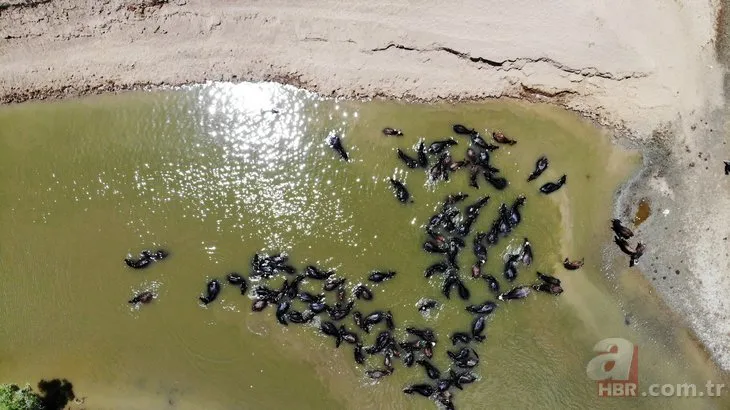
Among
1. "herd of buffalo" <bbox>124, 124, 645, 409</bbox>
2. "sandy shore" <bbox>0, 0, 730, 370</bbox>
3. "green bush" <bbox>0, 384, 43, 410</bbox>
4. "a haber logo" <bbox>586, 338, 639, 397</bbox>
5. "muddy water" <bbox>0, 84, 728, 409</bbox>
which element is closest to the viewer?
"green bush" <bbox>0, 384, 43, 410</bbox>

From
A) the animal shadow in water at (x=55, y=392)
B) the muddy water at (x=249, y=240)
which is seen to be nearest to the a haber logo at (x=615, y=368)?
the muddy water at (x=249, y=240)

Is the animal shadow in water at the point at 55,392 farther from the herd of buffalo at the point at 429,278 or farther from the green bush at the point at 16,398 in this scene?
the herd of buffalo at the point at 429,278

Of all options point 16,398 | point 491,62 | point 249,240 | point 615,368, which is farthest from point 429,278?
point 16,398

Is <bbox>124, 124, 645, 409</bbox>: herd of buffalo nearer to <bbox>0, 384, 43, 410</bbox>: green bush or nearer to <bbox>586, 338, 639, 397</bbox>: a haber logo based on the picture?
<bbox>586, 338, 639, 397</bbox>: a haber logo

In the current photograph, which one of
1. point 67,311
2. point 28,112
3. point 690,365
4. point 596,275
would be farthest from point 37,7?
point 690,365

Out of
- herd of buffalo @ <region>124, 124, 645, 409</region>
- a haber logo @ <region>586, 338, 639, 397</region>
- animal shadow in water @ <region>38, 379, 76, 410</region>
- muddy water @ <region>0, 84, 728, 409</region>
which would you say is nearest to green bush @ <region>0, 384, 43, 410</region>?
animal shadow in water @ <region>38, 379, 76, 410</region>

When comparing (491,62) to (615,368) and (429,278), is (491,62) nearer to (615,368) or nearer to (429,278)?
(429,278)

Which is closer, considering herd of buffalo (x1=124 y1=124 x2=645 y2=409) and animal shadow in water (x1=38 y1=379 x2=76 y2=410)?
herd of buffalo (x1=124 y1=124 x2=645 y2=409)
